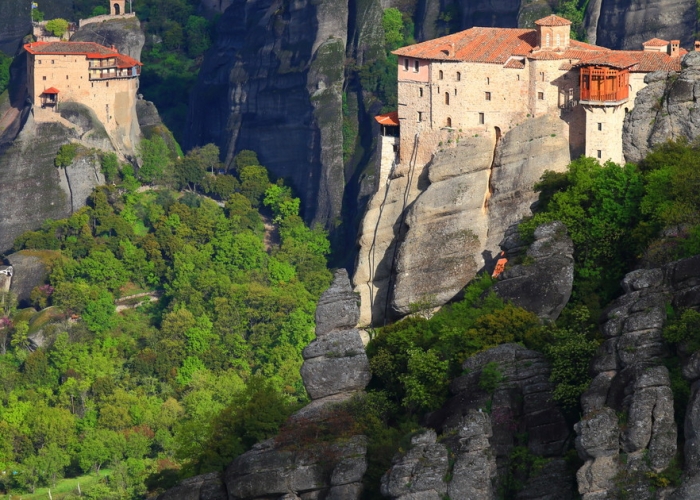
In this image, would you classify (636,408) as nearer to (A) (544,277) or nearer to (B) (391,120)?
(A) (544,277)

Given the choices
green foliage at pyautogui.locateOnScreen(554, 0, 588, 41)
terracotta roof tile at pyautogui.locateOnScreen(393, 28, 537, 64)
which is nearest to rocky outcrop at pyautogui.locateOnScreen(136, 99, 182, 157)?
green foliage at pyautogui.locateOnScreen(554, 0, 588, 41)

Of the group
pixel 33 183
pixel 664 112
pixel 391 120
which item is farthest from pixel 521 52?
pixel 33 183

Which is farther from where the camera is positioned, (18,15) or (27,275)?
(18,15)

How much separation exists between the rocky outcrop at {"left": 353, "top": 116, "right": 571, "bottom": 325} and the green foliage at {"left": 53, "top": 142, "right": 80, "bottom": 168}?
4490 cm

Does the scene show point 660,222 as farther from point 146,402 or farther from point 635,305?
point 146,402

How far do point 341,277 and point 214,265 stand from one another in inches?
1901

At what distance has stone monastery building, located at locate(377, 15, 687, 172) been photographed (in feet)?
305

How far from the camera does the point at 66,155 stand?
140 m

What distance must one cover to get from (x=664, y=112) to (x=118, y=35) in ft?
212

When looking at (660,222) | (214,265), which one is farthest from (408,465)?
(214,265)

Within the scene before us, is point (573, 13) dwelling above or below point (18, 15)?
above

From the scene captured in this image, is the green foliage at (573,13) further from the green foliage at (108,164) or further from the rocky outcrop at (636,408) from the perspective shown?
the rocky outcrop at (636,408)

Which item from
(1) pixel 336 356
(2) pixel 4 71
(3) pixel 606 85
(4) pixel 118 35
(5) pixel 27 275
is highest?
(3) pixel 606 85

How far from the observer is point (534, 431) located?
76312 mm
